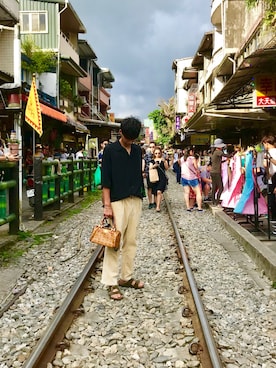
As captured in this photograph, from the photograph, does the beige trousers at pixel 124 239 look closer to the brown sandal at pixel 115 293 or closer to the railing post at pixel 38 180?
the brown sandal at pixel 115 293

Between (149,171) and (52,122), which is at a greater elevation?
(52,122)

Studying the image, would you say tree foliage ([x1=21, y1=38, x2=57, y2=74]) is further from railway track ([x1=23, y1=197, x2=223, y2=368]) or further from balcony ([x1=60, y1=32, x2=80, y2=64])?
railway track ([x1=23, y1=197, x2=223, y2=368])

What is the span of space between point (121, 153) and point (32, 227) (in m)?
5.18

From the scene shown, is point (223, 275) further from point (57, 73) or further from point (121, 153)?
point (57, 73)

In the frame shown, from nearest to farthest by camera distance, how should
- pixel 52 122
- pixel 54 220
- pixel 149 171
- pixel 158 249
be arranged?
pixel 158 249 → pixel 54 220 → pixel 149 171 → pixel 52 122

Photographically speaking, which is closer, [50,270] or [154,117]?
[50,270]

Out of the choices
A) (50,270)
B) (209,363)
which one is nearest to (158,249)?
(50,270)

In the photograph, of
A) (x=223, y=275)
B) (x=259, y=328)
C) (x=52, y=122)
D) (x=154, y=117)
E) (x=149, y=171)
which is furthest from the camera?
(x=154, y=117)

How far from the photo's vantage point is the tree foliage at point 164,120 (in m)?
57.0

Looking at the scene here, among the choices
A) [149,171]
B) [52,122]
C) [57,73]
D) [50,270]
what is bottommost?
[50,270]

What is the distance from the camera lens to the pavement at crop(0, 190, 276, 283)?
688cm

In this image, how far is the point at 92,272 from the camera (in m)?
6.75

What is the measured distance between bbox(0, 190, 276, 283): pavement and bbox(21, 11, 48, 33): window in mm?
15669

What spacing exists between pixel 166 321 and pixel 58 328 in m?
1.07
